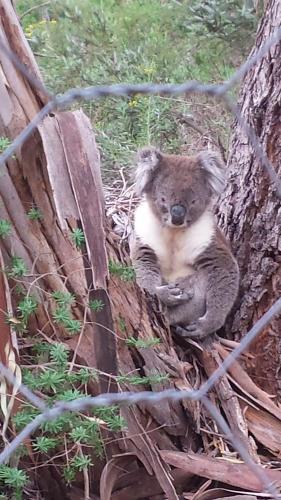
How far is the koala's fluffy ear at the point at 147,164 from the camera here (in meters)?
3.20

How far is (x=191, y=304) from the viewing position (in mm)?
3248

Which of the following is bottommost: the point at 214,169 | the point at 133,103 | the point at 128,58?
the point at 128,58

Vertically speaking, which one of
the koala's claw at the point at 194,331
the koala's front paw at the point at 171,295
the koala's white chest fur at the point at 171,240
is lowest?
the koala's claw at the point at 194,331

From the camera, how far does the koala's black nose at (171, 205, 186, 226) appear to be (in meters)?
3.20

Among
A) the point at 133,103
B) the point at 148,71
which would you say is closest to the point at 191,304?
the point at 133,103

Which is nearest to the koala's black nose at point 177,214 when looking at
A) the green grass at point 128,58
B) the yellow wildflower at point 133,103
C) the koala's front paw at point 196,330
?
the koala's front paw at point 196,330

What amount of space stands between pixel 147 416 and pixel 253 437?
402 mm

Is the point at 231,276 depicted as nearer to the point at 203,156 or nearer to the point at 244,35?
the point at 203,156

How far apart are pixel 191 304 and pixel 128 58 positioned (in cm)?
265

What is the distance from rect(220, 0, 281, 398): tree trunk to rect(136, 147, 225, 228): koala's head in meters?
0.08

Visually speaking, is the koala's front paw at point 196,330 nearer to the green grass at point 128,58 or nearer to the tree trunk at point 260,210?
the tree trunk at point 260,210

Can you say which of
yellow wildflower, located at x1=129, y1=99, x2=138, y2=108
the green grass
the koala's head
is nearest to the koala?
the koala's head

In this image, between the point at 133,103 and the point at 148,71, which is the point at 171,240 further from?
the point at 148,71

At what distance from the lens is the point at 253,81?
2.99 m
